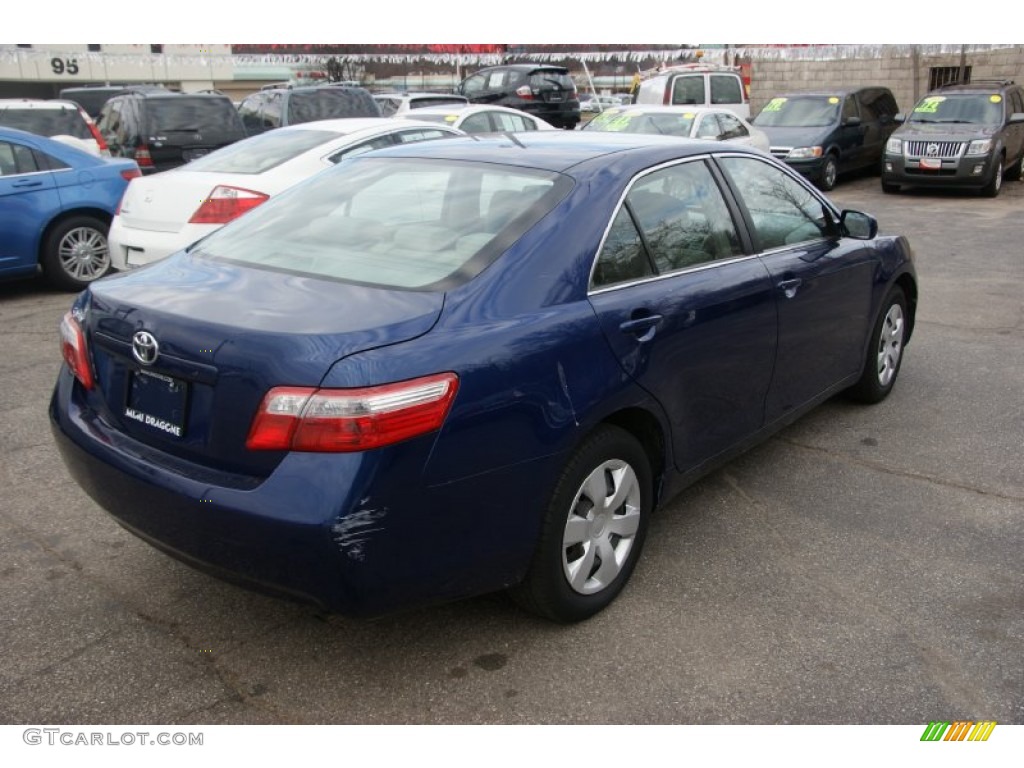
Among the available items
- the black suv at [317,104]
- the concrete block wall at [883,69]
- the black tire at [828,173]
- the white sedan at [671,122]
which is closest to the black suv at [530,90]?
the concrete block wall at [883,69]

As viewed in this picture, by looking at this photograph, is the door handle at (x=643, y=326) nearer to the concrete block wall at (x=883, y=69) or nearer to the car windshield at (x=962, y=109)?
the car windshield at (x=962, y=109)

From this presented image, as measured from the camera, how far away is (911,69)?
2328 cm

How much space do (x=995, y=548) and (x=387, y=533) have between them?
8.60 feet

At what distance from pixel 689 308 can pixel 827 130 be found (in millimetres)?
13837

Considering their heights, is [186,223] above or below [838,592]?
above

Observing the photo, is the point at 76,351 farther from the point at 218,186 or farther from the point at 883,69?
the point at 883,69

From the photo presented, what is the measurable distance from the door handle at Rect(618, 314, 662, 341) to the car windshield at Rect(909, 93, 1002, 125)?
14.6 metres

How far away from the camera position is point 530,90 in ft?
72.0

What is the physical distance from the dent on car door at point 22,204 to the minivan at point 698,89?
13373mm

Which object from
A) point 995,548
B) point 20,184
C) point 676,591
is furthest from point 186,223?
point 995,548

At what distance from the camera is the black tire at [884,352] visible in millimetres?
5336

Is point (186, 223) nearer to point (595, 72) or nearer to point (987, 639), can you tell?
point (987, 639)

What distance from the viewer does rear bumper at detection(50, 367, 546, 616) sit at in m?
2.58

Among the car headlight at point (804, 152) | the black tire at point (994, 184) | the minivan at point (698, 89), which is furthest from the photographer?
the minivan at point (698, 89)
